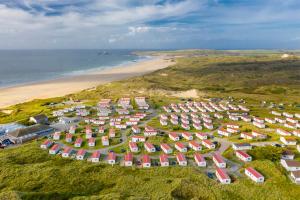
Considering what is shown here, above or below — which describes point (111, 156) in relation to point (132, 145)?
above

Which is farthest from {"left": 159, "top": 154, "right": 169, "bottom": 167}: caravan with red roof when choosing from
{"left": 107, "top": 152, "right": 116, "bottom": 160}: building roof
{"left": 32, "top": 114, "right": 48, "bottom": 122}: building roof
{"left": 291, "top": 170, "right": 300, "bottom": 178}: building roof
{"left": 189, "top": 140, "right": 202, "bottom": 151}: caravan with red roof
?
{"left": 32, "top": 114, "right": 48, "bottom": 122}: building roof

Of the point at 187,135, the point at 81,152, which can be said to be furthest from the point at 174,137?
the point at 81,152

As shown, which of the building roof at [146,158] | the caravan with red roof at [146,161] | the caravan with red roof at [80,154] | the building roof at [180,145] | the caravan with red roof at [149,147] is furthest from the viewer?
the building roof at [180,145]

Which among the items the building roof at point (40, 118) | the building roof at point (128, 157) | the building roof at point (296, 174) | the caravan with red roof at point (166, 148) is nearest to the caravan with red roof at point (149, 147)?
the caravan with red roof at point (166, 148)

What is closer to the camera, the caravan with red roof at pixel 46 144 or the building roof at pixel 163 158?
the building roof at pixel 163 158

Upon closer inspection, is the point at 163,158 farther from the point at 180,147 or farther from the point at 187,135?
the point at 187,135

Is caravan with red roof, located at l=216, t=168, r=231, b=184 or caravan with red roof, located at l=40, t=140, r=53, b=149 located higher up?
caravan with red roof, located at l=40, t=140, r=53, b=149

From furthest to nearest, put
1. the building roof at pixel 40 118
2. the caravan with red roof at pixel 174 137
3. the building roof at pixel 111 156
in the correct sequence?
the building roof at pixel 40 118, the caravan with red roof at pixel 174 137, the building roof at pixel 111 156

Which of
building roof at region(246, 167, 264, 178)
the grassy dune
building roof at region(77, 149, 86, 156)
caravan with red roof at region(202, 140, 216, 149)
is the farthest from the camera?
caravan with red roof at region(202, 140, 216, 149)

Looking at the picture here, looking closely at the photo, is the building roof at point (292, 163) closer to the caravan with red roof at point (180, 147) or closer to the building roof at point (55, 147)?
the caravan with red roof at point (180, 147)

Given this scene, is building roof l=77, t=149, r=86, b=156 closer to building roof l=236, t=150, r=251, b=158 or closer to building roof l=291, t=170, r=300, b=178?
building roof l=236, t=150, r=251, b=158

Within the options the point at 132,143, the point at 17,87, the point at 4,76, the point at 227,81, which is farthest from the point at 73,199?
the point at 4,76

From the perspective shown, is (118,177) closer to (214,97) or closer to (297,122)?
(297,122)
